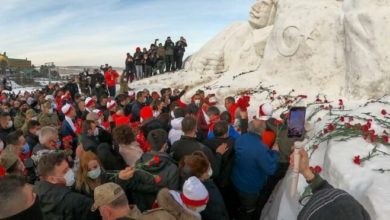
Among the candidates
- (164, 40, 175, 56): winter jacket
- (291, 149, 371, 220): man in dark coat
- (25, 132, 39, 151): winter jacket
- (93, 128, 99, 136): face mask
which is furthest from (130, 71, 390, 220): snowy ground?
(164, 40, 175, 56): winter jacket

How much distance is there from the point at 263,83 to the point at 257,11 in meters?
3.77

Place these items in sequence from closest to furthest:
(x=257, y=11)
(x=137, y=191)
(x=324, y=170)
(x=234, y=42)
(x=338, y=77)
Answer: (x=137, y=191), (x=324, y=170), (x=338, y=77), (x=257, y=11), (x=234, y=42)

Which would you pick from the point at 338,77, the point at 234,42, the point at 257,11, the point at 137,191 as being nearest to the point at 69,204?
the point at 137,191

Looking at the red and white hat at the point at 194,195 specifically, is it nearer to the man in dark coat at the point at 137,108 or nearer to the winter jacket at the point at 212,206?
the winter jacket at the point at 212,206

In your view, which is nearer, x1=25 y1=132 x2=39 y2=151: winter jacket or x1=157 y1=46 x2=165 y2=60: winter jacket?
x1=25 y1=132 x2=39 y2=151: winter jacket

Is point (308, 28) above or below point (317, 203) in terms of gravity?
above

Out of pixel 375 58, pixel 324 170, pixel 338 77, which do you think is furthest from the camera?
pixel 338 77

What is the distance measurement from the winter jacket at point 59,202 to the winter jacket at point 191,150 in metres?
1.64

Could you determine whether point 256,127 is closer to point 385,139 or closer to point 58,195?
point 385,139

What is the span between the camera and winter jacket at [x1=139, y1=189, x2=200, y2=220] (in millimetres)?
3369

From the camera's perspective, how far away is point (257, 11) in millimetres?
15164

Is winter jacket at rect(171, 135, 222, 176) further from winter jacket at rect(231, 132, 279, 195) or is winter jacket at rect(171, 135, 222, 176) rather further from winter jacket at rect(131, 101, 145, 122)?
winter jacket at rect(131, 101, 145, 122)

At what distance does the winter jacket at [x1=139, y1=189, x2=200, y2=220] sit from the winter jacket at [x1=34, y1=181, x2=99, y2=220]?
71 cm

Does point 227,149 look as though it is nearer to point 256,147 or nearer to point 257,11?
point 256,147
